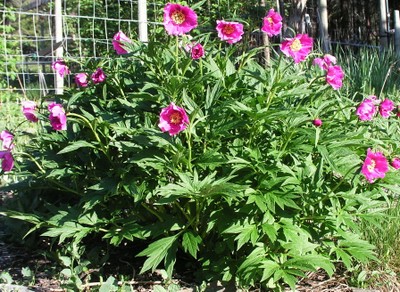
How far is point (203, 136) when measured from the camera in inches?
102

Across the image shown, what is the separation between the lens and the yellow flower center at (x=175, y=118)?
226cm

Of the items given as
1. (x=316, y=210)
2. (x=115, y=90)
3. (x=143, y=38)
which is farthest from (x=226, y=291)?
(x=143, y=38)

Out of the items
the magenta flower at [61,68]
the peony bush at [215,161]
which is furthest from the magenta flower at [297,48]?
the magenta flower at [61,68]

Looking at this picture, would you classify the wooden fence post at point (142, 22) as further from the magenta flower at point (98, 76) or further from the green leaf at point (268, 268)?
the green leaf at point (268, 268)

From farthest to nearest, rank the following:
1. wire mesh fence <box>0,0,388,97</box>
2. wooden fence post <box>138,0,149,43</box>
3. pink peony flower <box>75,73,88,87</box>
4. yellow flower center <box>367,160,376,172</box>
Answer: wire mesh fence <box>0,0,388,97</box> < wooden fence post <box>138,0,149,43</box> < pink peony flower <box>75,73,88,87</box> < yellow flower center <box>367,160,376,172</box>

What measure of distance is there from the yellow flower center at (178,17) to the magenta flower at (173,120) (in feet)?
1.50

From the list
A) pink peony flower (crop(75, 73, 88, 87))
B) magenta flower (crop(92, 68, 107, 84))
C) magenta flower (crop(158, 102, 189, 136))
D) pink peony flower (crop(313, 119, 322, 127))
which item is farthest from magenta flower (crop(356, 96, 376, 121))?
pink peony flower (crop(75, 73, 88, 87))

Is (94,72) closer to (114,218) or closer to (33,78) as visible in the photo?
(114,218)

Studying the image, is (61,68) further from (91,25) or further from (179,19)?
(91,25)

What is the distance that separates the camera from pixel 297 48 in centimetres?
265

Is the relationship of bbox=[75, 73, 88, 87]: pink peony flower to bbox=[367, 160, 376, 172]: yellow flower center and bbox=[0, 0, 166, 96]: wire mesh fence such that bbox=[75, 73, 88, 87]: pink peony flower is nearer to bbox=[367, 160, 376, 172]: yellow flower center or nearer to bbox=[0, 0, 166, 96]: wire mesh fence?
bbox=[367, 160, 376, 172]: yellow flower center

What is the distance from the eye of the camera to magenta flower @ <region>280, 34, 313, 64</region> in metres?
2.64

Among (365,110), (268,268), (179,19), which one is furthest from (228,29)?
(268,268)

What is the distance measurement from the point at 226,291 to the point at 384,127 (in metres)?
1.37
